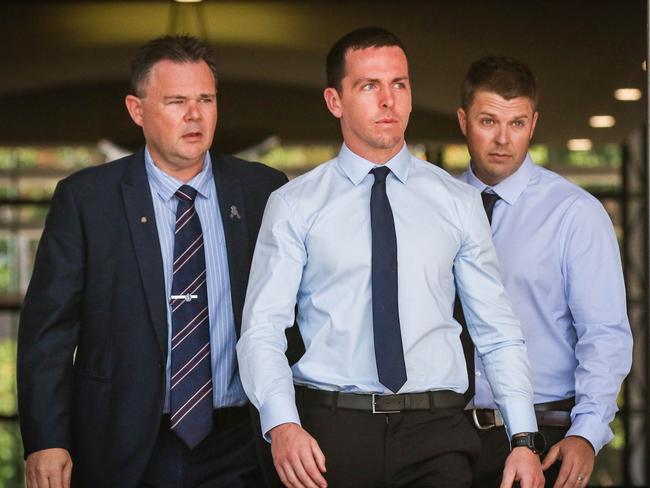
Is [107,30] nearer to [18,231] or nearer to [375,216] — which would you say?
[18,231]

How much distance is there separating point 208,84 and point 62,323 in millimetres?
701

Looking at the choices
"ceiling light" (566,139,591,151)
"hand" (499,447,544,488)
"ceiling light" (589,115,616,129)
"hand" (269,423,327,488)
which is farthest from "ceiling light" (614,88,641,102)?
"hand" (269,423,327,488)

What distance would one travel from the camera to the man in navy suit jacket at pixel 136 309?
9.66ft

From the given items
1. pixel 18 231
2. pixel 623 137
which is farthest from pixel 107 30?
→ pixel 623 137

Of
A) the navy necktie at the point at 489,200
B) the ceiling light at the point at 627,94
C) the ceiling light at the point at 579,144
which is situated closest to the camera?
the navy necktie at the point at 489,200

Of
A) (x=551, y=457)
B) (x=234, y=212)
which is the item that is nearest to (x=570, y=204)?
(x=551, y=457)

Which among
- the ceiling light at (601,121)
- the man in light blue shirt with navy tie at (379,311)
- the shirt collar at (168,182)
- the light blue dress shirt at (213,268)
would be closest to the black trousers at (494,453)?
the man in light blue shirt with navy tie at (379,311)

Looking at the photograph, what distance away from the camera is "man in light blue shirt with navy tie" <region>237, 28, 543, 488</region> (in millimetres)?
2578

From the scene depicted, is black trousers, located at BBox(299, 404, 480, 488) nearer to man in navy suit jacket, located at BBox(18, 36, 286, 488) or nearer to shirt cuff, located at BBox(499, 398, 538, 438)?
shirt cuff, located at BBox(499, 398, 538, 438)

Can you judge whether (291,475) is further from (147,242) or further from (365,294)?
(147,242)

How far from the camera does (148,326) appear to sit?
2947 millimetres

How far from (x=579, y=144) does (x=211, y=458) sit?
6.15 metres

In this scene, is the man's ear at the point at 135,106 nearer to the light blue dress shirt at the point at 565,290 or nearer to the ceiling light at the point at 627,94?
the light blue dress shirt at the point at 565,290

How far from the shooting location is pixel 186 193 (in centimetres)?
305
